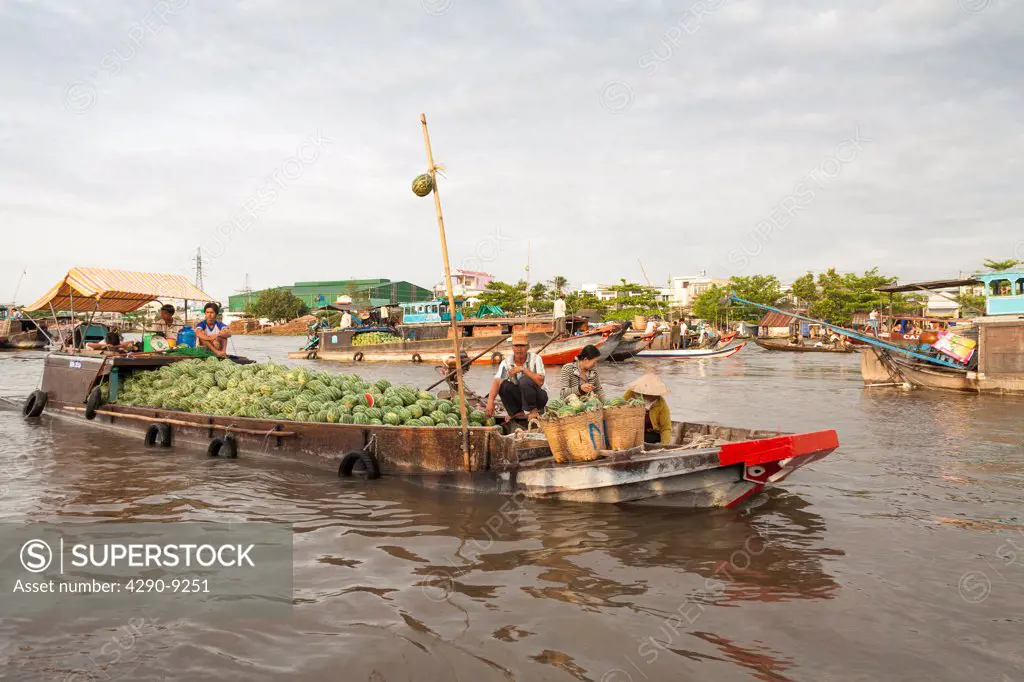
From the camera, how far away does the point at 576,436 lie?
5.54m

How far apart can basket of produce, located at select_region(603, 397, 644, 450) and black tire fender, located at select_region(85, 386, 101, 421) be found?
8.29m

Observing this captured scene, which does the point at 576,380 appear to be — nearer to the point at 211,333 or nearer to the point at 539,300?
the point at 211,333

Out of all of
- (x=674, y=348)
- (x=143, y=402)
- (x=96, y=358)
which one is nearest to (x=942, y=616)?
(x=143, y=402)

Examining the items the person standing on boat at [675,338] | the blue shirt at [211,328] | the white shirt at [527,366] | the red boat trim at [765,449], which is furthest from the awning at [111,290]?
the person standing on boat at [675,338]

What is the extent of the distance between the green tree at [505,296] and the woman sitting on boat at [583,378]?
136 ft

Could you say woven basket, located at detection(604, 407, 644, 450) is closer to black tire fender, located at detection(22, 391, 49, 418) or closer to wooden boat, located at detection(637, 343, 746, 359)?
black tire fender, located at detection(22, 391, 49, 418)

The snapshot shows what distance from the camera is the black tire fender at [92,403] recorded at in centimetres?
965

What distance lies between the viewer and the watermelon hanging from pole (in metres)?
6.01

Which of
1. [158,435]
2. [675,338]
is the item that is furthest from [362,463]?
[675,338]

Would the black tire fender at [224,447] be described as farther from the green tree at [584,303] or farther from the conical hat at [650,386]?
the green tree at [584,303]

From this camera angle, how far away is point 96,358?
32.3 ft

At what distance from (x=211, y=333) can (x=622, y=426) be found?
25.4 ft

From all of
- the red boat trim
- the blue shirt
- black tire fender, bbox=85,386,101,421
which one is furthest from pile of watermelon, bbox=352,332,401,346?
the red boat trim

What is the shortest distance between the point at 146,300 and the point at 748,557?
36.8 feet
